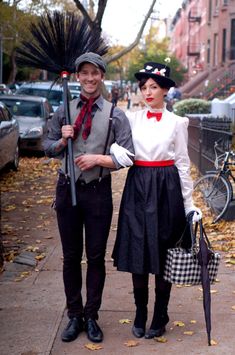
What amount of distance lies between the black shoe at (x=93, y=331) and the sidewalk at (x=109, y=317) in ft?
0.16

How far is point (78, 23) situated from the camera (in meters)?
4.69

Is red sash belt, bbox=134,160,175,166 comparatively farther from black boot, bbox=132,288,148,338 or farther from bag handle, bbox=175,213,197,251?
black boot, bbox=132,288,148,338

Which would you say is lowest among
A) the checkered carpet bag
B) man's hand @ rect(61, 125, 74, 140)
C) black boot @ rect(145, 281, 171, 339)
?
black boot @ rect(145, 281, 171, 339)

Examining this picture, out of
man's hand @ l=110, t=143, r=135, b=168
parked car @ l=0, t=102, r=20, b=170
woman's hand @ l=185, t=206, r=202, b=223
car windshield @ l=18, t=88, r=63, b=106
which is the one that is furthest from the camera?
car windshield @ l=18, t=88, r=63, b=106

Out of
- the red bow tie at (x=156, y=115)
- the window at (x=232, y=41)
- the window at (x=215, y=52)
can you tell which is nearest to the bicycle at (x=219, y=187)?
the red bow tie at (x=156, y=115)

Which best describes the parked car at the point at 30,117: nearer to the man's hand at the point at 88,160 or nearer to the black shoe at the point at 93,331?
the black shoe at the point at 93,331

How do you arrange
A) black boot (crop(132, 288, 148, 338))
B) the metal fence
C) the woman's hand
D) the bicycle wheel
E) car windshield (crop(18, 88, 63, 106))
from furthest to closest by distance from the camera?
car windshield (crop(18, 88, 63, 106)) < the metal fence < the bicycle wheel < black boot (crop(132, 288, 148, 338)) < the woman's hand

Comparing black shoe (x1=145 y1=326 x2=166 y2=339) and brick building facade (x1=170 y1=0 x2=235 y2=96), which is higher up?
brick building facade (x1=170 y1=0 x2=235 y2=96)

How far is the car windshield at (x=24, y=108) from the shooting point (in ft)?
56.7

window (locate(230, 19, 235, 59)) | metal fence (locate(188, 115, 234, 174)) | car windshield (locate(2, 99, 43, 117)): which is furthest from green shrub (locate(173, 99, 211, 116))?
window (locate(230, 19, 235, 59))

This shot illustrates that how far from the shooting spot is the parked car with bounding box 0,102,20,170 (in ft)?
39.4

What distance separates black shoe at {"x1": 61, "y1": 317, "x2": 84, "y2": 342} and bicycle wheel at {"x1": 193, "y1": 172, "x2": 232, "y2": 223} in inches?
171

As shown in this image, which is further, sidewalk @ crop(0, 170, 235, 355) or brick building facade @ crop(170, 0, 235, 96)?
brick building facade @ crop(170, 0, 235, 96)

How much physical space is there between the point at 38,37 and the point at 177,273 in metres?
2.01
